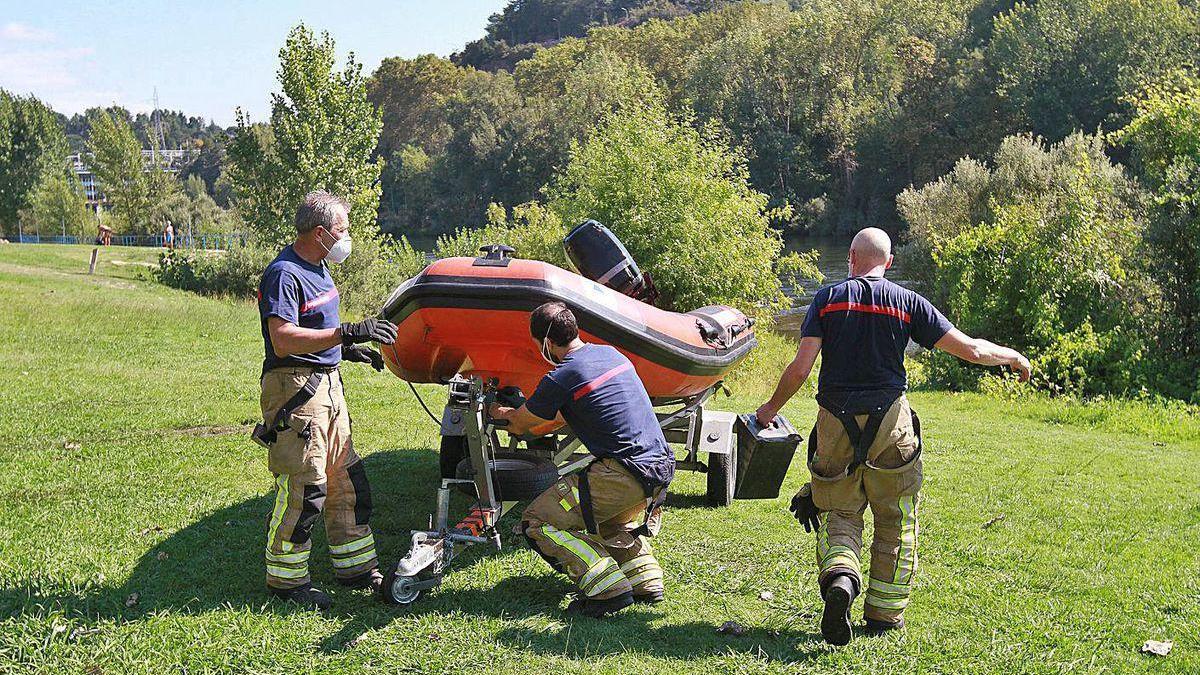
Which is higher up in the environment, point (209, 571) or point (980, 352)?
point (980, 352)

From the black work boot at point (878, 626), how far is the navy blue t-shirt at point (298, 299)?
2.94 metres

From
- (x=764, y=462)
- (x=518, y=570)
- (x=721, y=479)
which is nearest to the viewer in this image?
(x=518, y=570)

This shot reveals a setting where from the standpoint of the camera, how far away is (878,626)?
483 centimetres

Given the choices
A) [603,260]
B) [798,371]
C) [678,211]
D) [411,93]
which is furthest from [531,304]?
[411,93]

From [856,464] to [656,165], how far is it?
1399 centimetres

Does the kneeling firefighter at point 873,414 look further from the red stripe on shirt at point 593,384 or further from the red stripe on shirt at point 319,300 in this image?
the red stripe on shirt at point 319,300

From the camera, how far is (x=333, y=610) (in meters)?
5.00

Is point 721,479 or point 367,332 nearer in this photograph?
point 367,332

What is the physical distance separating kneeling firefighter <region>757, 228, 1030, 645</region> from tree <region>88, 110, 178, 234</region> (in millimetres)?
58294

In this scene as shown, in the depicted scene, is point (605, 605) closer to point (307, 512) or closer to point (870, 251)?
point (307, 512)

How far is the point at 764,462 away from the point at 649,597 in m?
1.94

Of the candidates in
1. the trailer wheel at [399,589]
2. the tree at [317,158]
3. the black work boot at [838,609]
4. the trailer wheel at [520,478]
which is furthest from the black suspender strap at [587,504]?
the tree at [317,158]

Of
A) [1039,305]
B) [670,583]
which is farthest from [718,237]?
[670,583]

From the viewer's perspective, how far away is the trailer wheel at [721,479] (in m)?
7.08
